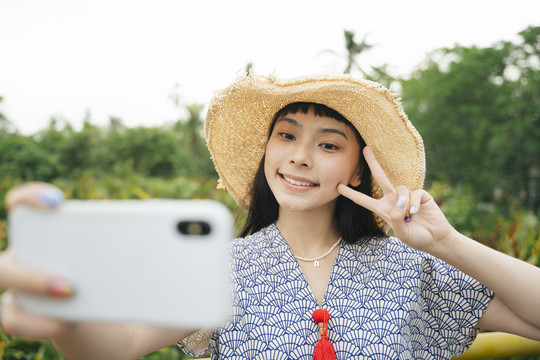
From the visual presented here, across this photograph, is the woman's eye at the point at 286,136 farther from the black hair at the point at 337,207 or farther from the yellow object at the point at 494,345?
the yellow object at the point at 494,345

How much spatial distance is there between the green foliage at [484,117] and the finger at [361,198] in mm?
11970

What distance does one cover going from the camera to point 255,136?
1863 millimetres

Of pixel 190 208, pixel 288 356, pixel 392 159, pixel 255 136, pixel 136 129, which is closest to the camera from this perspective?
pixel 190 208

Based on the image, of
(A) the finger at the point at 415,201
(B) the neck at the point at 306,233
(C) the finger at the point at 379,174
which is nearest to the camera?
(A) the finger at the point at 415,201

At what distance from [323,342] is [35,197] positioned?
0.97 meters

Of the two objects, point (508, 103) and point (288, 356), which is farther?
point (508, 103)

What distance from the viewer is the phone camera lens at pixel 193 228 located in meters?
0.67

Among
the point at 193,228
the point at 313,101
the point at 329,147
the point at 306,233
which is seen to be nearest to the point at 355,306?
the point at 306,233

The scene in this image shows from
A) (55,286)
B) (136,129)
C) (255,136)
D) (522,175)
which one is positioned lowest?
(136,129)

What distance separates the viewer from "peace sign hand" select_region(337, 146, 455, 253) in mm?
1283

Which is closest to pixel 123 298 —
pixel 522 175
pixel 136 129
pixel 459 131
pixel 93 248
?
pixel 93 248

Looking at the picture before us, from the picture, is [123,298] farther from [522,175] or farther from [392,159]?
[522,175]

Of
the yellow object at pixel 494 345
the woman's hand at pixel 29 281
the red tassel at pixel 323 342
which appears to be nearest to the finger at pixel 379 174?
the red tassel at pixel 323 342

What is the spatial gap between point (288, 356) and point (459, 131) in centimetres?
1764
